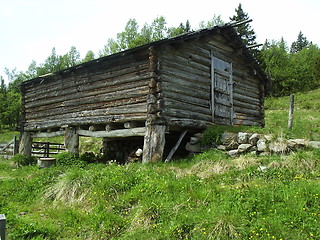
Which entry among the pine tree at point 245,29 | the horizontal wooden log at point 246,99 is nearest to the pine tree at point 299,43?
the pine tree at point 245,29

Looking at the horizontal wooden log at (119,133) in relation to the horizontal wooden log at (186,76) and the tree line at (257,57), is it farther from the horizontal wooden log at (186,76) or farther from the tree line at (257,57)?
the tree line at (257,57)

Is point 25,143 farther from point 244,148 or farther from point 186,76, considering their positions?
point 244,148

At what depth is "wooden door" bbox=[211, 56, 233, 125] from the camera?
453 inches

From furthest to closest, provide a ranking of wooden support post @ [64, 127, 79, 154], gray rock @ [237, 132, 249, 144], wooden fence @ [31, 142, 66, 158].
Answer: wooden fence @ [31, 142, 66, 158] → wooden support post @ [64, 127, 79, 154] → gray rock @ [237, 132, 249, 144]

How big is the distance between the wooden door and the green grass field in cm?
425

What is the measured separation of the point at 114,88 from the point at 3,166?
5920 millimetres

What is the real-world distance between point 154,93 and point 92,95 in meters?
3.59

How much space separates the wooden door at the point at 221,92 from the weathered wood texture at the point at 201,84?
0.04 m

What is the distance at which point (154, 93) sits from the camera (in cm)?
930

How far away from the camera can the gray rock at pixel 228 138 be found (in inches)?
364

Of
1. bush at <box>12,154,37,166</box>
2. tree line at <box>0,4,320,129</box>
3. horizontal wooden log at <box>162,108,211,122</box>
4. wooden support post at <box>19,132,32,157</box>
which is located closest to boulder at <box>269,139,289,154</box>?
horizontal wooden log at <box>162,108,211,122</box>

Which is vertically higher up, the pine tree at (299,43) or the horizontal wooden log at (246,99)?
the pine tree at (299,43)

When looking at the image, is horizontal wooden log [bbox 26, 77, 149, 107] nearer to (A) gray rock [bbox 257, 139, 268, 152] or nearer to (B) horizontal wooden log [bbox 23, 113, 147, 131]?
(B) horizontal wooden log [bbox 23, 113, 147, 131]

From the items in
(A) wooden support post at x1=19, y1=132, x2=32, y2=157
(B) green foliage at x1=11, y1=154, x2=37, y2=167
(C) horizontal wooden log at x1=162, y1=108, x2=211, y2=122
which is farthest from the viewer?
(A) wooden support post at x1=19, y1=132, x2=32, y2=157
